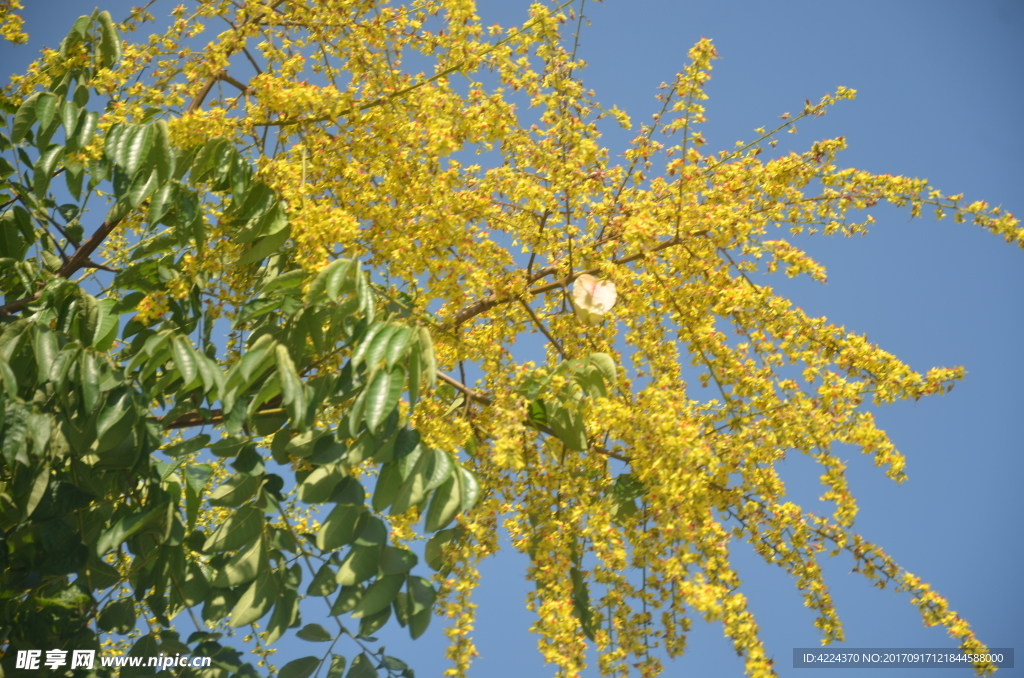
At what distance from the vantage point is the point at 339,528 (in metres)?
1.85

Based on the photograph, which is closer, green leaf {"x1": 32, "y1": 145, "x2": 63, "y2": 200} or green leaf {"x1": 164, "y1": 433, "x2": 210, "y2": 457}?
green leaf {"x1": 164, "y1": 433, "x2": 210, "y2": 457}

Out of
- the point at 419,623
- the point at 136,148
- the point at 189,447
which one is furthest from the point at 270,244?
the point at 419,623

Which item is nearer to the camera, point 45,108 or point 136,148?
point 136,148

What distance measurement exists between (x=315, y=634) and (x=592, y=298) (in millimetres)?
1103

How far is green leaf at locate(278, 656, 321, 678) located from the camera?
78.1 inches

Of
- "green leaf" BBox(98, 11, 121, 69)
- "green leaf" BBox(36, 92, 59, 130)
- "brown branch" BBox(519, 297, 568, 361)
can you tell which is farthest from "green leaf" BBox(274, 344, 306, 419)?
"green leaf" BBox(98, 11, 121, 69)

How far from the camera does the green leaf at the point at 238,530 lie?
1879 mm

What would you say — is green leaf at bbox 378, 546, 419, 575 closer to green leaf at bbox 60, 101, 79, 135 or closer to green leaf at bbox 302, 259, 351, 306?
green leaf at bbox 302, 259, 351, 306

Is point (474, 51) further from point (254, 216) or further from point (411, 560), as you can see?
point (411, 560)

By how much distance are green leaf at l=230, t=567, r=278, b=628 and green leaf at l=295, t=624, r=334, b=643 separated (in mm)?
136

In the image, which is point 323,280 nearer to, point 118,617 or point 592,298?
point 592,298

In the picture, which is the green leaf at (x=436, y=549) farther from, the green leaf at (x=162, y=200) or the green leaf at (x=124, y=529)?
the green leaf at (x=162, y=200)

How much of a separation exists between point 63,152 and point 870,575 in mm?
2307

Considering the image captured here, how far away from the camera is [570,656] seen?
1.75m
